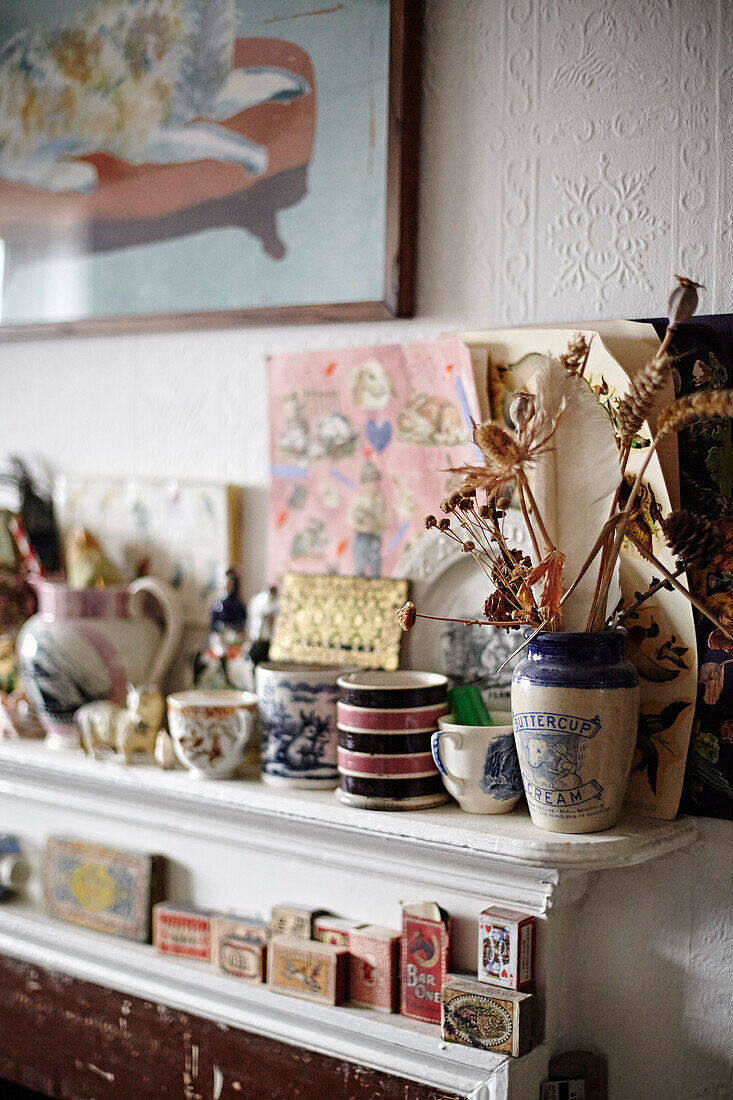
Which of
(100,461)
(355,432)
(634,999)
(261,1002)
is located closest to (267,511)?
(355,432)

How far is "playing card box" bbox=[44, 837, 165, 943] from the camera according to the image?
1273 mm

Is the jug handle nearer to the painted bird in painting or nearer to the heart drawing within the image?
the heart drawing

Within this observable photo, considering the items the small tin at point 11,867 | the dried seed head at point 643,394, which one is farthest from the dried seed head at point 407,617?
the small tin at point 11,867

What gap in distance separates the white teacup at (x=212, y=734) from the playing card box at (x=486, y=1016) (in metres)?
0.32

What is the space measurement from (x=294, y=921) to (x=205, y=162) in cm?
88

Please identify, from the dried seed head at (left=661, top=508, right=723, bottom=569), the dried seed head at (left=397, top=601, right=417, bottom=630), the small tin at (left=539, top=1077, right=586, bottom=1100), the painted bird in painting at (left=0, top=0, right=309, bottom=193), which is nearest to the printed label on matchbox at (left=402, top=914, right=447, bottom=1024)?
the small tin at (left=539, top=1077, right=586, bottom=1100)

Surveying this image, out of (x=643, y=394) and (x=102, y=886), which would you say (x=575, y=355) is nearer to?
(x=643, y=394)

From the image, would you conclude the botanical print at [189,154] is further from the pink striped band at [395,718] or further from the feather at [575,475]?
the pink striped band at [395,718]

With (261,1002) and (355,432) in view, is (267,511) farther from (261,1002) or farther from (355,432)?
(261,1002)

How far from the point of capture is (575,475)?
3.09 ft

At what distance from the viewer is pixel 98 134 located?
4.52 ft

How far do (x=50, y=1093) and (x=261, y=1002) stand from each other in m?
0.38

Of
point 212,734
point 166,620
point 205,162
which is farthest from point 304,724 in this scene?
point 205,162

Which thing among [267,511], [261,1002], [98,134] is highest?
[98,134]
